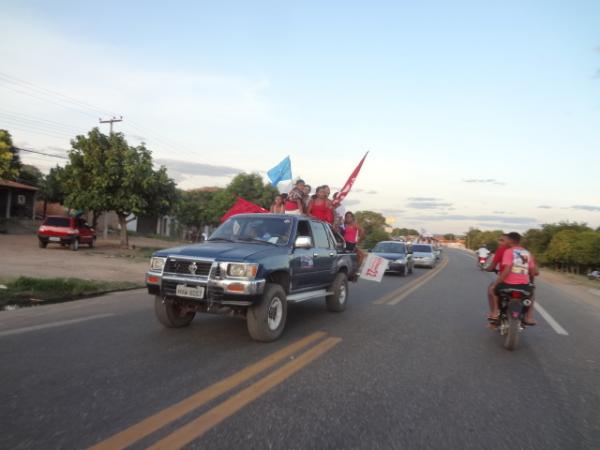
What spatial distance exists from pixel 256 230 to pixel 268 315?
5.58ft

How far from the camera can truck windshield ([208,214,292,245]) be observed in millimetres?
7047

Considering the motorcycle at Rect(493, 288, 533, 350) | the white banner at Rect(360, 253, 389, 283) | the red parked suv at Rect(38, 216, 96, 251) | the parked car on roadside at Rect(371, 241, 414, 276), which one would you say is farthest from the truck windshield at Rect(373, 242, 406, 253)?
the red parked suv at Rect(38, 216, 96, 251)

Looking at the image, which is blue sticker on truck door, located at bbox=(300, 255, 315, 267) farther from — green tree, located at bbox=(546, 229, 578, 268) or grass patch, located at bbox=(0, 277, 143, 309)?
green tree, located at bbox=(546, 229, 578, 268)

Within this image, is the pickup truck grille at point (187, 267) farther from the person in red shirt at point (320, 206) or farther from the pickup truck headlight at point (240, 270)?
the person in red shirt at point (320, 206)

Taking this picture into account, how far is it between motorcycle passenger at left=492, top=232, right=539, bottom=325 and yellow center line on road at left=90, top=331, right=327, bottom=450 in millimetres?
3400

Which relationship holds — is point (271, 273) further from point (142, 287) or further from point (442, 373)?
point (142, 287)

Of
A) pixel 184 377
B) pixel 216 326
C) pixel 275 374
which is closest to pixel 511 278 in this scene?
pixel 275 374

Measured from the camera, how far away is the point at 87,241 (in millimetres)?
25406

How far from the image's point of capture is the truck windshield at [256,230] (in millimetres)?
7047

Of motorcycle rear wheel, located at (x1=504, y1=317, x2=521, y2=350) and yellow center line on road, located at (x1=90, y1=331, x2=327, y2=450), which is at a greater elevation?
motorcycle rear wheel, located at (x1=504, y1=317, x2=521, y2=350)

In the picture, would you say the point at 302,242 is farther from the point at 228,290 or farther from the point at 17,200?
the point at 17,200

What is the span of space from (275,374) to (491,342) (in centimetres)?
389

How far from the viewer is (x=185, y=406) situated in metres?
3.77

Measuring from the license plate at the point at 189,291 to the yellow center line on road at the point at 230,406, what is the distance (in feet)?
4.56
